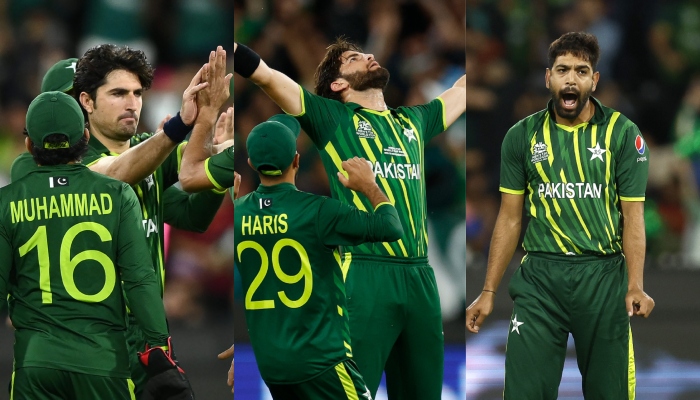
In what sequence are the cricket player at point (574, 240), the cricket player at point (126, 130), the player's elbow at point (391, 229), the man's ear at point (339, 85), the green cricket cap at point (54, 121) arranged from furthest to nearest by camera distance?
the man's ear at point (339, 85) → the cricket player at point (574, 240) → the cricket player at point (126, 130) → the player's elbow at point (391, 229) → the green cricket cap at point (54, 121)

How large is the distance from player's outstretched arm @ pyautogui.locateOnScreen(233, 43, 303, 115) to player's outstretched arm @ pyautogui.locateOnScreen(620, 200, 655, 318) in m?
1.65

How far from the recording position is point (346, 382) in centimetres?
384

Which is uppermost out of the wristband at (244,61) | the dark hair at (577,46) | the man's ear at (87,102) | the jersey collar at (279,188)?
the dark hair at (577,46)

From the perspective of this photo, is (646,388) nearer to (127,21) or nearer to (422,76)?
(422,76)

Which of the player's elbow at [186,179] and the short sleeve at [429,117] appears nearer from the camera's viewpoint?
the player's elbow at [186,179]

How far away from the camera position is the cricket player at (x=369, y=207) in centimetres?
447

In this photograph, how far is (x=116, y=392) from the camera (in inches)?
142

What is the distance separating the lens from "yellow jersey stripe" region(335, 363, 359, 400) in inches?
151

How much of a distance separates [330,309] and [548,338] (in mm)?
1272

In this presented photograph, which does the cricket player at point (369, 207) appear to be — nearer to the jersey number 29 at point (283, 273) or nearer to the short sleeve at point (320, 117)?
the short sleeve at point (320, 117)

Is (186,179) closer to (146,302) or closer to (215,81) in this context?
(215,81)

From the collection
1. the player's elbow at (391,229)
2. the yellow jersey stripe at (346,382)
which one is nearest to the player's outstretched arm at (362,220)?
the player's elbow at (391,229)

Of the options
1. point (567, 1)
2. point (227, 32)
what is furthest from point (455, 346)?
point (567, 1)

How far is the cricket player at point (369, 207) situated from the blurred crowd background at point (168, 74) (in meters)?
2.16
